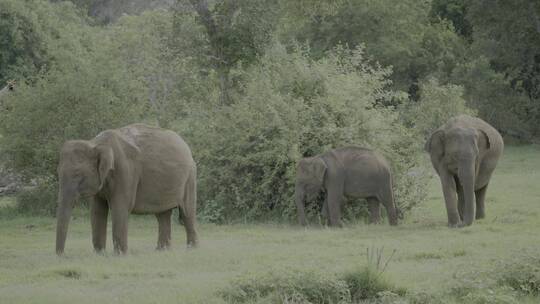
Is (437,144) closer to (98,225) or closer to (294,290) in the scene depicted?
(98,225)

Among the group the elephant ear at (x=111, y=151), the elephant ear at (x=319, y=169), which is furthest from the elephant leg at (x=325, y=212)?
the elephant ear at (x=111, y=151)

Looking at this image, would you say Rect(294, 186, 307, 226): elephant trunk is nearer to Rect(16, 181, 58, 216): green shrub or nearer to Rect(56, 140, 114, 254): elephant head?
Rect(56, 140, 114, 254): elephant head

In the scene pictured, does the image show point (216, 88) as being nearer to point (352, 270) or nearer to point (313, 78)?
point (313, 78)

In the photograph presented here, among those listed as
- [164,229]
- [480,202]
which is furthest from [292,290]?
[480,202]

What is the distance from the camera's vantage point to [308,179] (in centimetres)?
1964

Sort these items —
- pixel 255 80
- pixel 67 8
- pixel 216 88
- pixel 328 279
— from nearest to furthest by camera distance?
pixel 328 279 → pixel 255 80 → pixel 216 88 → pixel 67 8

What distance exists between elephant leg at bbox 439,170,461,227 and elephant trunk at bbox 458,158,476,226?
172 mm

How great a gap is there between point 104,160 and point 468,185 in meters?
7.27

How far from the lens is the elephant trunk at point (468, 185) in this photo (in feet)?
59.0

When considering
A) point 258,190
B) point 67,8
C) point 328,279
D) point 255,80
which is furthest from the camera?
point 67,8

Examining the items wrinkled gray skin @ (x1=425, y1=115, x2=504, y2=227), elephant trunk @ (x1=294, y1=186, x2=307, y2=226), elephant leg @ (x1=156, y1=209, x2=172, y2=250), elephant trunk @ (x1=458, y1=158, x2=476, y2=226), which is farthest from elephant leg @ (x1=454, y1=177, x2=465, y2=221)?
elephant leg @ (x1=156, y1=209, x2=172, y2=250)

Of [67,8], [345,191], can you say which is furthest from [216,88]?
[67,8]

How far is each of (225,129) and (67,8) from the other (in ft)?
112

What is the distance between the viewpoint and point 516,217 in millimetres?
19203
